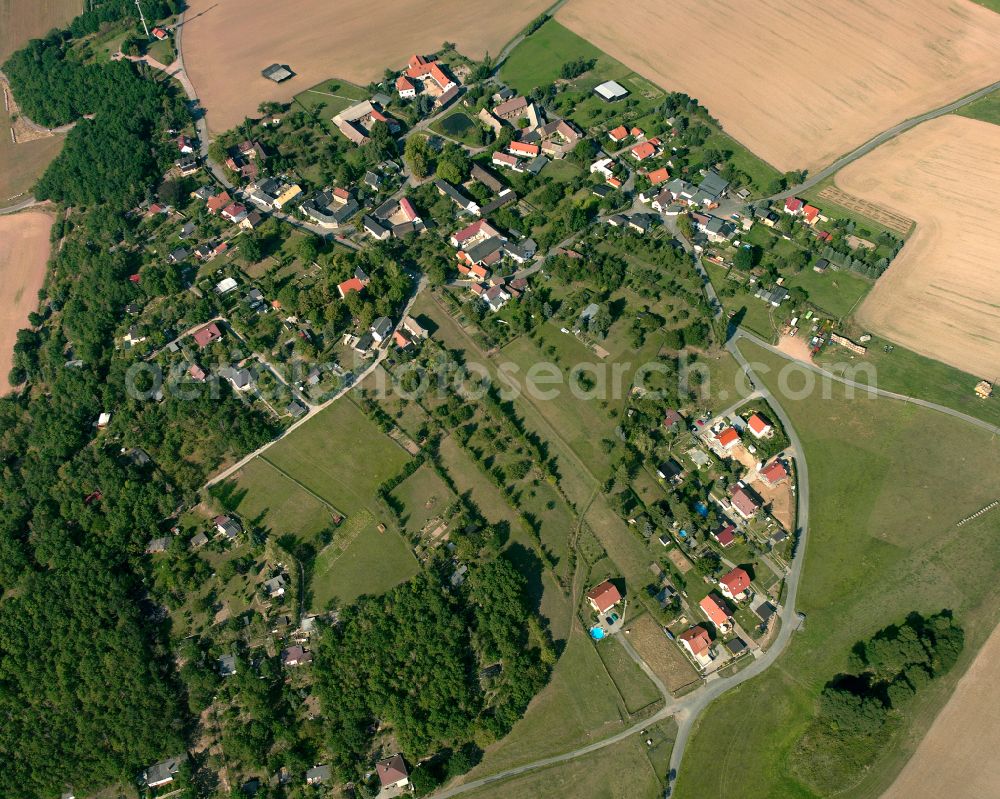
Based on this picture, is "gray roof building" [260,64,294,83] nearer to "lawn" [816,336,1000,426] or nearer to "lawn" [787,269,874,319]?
"lawn" [787,269,874,319]

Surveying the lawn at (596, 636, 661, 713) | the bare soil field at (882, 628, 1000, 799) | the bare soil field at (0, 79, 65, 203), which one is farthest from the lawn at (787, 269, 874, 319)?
the bare soil field at (0, 79, 65, 203)

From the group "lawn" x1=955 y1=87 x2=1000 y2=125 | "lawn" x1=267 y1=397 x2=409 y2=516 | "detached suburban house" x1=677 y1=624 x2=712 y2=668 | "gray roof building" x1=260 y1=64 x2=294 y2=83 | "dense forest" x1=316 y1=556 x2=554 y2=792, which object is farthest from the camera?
"gray roof building" x1=260 y1=64 x2=294 y2=83

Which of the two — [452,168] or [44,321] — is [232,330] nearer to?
[44,321]

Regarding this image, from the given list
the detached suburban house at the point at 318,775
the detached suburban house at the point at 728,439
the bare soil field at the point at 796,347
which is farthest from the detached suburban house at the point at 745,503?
the detached suburban house at the point at 318,775

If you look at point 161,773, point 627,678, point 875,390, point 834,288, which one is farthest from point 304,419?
point 834,288

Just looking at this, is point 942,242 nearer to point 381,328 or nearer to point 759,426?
point 759,426

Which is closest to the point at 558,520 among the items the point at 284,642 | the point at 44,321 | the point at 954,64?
the point at 284,642

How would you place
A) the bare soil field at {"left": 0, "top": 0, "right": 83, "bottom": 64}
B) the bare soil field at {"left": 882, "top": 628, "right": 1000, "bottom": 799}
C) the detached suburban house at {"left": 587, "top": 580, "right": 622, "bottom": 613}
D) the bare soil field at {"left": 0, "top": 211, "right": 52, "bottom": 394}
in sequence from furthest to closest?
the bare soil field at {"left": 0, "top": 0, "right": 83, "bottom": 64}, the bare soil field at {"left": 0, "top": 211, "right": 52, "bottom": 394}, the detached suburban house at {"left": 587, "top": 580, "right": 622, "bottom": 613}, the bare soil field at {"left": 882, "top": 628, "right": 1000, "bottom": 799}
